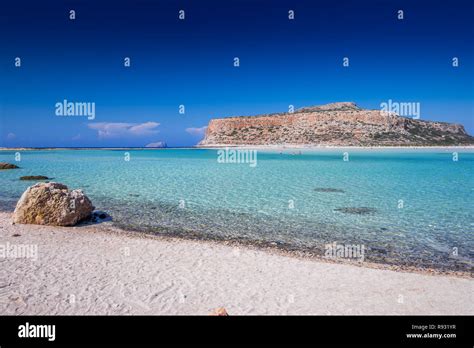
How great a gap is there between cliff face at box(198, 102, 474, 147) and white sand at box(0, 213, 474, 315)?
318 feet

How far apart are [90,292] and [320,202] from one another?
12724 millimetres

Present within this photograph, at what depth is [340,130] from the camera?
106500 mm

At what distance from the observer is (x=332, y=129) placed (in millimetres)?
108000

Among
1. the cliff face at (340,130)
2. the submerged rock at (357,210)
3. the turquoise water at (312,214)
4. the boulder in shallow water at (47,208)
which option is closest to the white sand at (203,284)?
the turquoise water at (312,214)

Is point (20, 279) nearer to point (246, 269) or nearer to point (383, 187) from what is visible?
point (246, 269)

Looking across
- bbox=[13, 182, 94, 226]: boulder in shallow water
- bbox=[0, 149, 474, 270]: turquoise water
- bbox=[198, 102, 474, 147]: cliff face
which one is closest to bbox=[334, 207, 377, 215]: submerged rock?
bbox=[0, 149, 474, 270]: turquoise water

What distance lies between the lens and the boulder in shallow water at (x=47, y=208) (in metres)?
11.9

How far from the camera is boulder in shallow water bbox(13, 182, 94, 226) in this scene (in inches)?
470

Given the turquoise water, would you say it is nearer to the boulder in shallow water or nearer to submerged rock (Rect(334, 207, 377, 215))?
submerged rock (Rect(334, 207, 377, 215))

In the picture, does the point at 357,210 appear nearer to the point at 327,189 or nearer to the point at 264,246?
the point at 327,189

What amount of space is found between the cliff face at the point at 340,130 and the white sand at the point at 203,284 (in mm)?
96910

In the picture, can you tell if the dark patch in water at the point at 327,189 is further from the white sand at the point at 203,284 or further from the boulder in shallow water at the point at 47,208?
the boulder in shallow water at the point at 47,208
